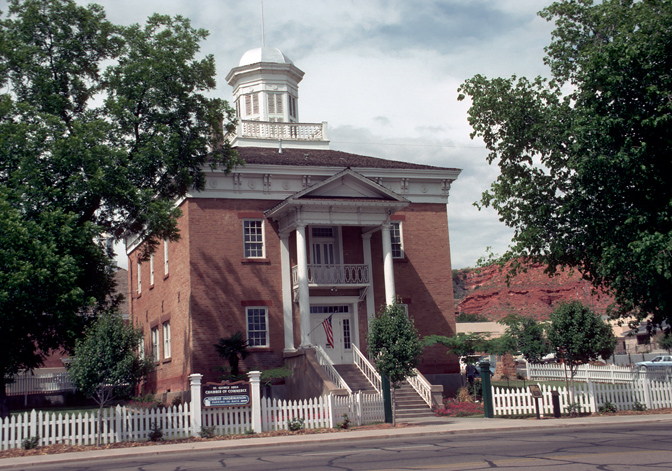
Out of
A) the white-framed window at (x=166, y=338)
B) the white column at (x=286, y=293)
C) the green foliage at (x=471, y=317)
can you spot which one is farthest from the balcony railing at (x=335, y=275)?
the green foliage at (x=471, y=317)

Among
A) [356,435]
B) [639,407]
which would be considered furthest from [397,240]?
[356,435]

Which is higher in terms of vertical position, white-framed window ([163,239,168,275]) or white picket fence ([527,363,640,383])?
white-framed window ([163,239,168,275])

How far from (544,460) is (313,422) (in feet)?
38.2

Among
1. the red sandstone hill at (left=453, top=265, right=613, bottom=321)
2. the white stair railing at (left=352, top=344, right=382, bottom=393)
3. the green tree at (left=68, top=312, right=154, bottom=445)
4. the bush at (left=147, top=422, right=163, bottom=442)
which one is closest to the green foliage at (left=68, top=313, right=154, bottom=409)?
the green tree at (left=68, top=312, right=154, bottom=445)

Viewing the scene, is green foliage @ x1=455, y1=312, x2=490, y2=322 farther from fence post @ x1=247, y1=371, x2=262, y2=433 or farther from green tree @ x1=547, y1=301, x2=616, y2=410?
fence post @ x1=247, y1=371, x2=262, y2=433

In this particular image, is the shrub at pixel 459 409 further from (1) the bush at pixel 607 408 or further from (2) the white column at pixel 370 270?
(2) the white column at pixel 370 270

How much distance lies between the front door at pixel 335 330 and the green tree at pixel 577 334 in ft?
30.5

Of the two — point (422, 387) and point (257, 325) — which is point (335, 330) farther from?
point (422, 387)

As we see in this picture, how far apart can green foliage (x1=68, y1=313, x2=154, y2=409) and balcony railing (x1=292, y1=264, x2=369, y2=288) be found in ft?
33.6

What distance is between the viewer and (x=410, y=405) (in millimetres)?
26344

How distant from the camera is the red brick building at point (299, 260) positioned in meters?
29.2

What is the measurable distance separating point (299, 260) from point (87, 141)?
9594mm

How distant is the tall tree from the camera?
22.1 m

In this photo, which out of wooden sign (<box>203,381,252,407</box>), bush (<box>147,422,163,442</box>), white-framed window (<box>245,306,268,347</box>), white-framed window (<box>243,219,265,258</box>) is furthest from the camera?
white-framed window (<box>243,219,265,258</box>)
